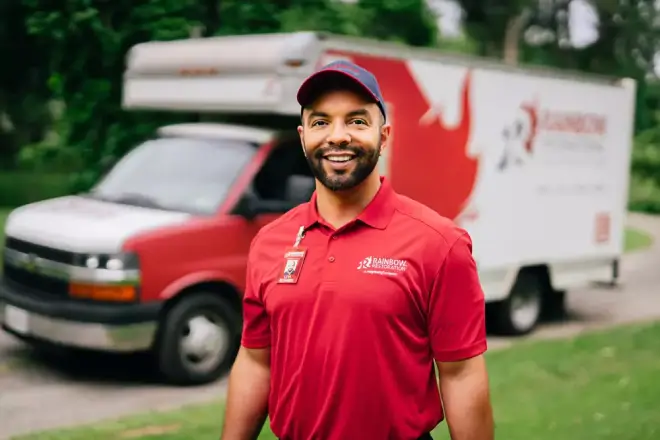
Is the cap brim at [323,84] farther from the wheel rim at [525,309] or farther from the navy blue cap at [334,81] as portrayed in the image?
the wheel rim at [525,309]

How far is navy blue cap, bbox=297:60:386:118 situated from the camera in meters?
2.61

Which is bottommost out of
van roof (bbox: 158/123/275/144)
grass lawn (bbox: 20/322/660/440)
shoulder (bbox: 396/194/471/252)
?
grass lawn (bbox: 20/322/660/440)

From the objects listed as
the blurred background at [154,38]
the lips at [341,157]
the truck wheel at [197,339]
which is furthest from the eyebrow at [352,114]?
the blurred background at [154,38]

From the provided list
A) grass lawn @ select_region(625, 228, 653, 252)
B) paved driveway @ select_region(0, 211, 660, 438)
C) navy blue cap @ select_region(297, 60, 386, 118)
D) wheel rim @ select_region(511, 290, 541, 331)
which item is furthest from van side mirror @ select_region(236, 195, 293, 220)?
grass lawn @ select_region(625, 228, 653, 252)

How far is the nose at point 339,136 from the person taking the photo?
8.53 ft

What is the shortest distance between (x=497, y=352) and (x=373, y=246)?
6755 millimetres

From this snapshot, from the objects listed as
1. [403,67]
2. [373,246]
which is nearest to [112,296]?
[403,67]

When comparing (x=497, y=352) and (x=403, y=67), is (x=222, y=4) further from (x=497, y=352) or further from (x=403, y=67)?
(x=497, y=352)

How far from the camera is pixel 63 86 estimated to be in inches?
500

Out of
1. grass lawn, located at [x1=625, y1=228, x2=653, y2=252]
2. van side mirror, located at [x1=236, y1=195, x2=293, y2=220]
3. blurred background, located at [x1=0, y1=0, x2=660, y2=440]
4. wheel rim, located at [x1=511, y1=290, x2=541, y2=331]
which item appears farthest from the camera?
grass lawn, located at [x1=625, y1=228, x2=653, y2=252]

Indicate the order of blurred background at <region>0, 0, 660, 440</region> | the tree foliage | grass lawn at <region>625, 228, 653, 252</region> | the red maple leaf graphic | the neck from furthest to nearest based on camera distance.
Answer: grass lawn at <region>625, 228, 653, 252</region>, the tree foliage, the red maple leaf graphic, blurred background at <region>0, 0, 660, 440</region>, the neck

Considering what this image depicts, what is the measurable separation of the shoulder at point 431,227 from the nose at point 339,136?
260 mm

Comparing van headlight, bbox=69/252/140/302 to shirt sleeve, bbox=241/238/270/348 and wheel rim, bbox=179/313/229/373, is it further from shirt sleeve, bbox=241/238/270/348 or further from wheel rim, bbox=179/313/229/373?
shirt sleeve, bbox=241/238/270/348

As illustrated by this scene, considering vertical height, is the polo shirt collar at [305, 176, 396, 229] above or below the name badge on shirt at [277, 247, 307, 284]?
above
